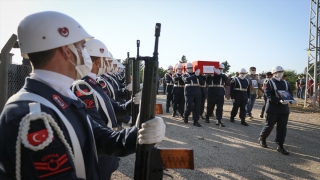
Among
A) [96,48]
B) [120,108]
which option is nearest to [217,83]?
[96,48]

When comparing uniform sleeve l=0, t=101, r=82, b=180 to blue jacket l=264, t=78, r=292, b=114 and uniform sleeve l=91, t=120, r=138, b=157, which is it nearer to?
uniform sleeve l=91, t=120, r=138, b=157

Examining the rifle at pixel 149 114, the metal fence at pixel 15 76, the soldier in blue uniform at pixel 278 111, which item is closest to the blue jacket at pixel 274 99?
the soldier in blue uniform at pixel 278 111

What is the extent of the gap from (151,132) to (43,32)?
873mm

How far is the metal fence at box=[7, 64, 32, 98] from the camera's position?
4.12 meters

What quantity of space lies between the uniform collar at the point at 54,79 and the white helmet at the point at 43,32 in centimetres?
13

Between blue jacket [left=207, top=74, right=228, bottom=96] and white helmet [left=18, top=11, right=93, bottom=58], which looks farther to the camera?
blue jacket [left=207, top=74, right=228, bottom=96]

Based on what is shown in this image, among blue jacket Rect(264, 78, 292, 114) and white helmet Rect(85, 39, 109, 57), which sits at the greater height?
white helmet Rect(85, 39, 109, 57)

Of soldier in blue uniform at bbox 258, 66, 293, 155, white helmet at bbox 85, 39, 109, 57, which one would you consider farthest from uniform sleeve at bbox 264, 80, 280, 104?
white helmet at bbox 85, 39, 109, 57

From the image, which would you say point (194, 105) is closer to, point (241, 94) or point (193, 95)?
point (193, 95)

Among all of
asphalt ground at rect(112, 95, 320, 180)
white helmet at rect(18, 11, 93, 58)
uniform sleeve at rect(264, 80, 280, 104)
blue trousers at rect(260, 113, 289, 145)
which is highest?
white helmet at rect(18, 11, 93, 58)

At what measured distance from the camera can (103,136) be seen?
6.00 ft

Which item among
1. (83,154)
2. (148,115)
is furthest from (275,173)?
(83,154)

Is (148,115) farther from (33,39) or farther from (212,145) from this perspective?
(212,145)

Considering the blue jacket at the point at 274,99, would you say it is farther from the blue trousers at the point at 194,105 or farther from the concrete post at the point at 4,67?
the concrete post at the point at 4,67
